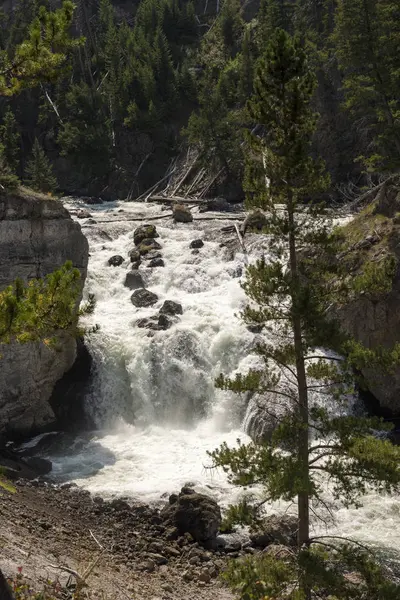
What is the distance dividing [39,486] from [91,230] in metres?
20.5

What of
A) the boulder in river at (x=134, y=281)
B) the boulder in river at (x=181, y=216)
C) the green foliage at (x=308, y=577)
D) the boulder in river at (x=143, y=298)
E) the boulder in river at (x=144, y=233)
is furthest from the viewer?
the boulder in river at (x=181, y=216)

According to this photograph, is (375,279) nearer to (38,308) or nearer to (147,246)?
(38,308)

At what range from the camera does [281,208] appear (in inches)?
492

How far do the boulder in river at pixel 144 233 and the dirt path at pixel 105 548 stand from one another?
60.7 ft

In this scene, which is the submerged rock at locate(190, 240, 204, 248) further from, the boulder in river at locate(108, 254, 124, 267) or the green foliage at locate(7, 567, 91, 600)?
the green foliage at locate(7, 567, 91, 600)

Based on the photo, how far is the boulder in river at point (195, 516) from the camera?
16.2m

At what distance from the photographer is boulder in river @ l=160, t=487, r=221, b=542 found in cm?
1623

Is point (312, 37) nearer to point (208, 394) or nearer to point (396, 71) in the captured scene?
point (396, 71)

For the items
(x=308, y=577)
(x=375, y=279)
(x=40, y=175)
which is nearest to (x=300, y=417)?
(x=308, y=577)

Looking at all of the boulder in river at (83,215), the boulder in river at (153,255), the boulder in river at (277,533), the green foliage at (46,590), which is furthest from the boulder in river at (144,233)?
the green foliage at (46,590)

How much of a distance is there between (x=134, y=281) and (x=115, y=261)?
2.71 meters

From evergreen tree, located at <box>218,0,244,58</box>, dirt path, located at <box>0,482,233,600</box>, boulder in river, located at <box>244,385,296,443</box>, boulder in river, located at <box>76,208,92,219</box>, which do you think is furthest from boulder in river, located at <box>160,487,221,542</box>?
evergreen tree, located at <box>218,0,244,58</box>

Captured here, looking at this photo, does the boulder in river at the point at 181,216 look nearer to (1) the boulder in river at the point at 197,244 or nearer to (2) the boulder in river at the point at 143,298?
(1) the boulder in river at the point at 197,244

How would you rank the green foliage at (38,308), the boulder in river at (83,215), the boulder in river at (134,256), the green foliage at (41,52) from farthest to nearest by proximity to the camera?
the boulder in river at (83,215)
the boulder in river at (134,256)
the green foliage at (41,52)
the green foliage at (38,308)
